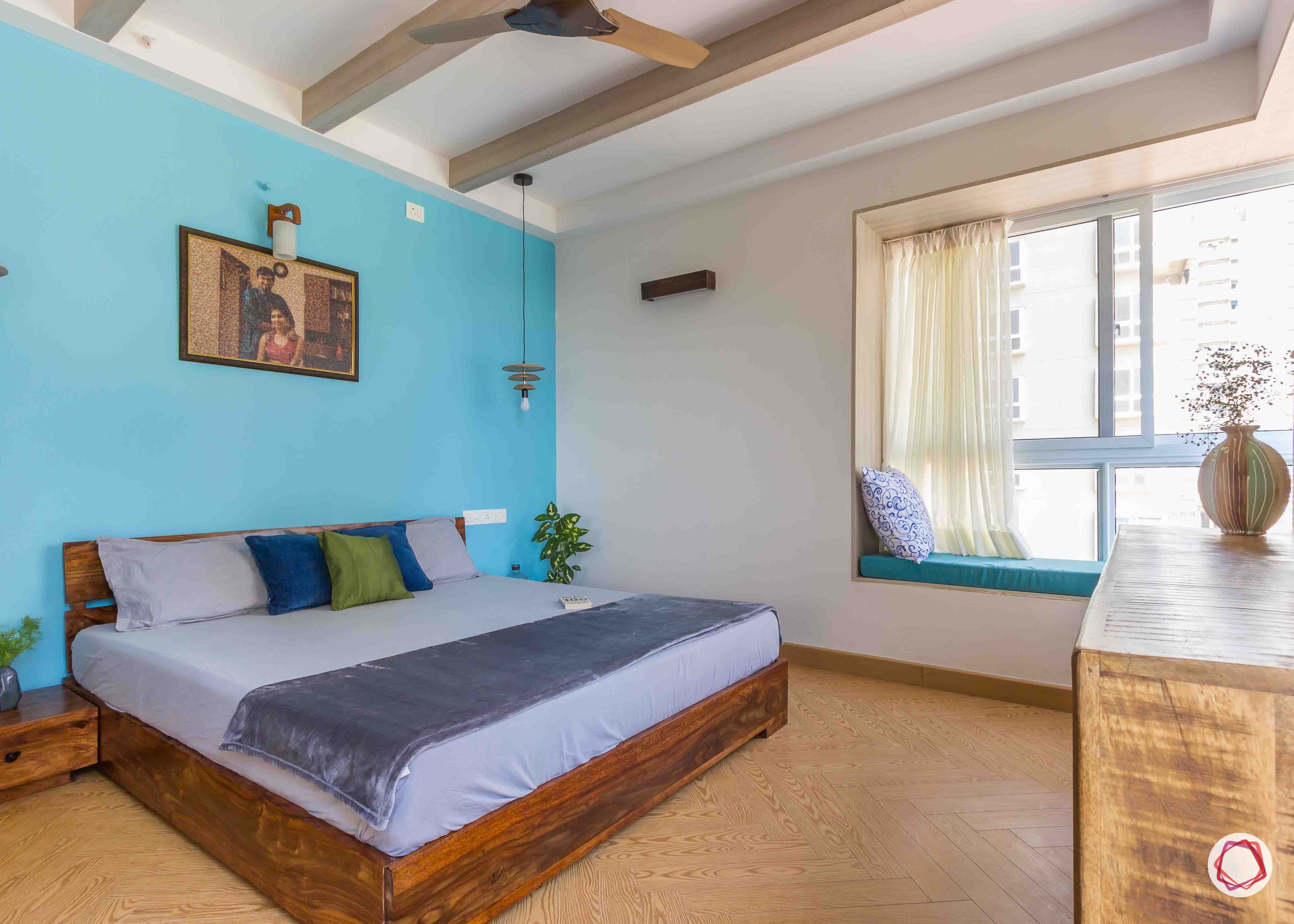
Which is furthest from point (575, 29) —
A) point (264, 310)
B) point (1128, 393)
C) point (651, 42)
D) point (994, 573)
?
point (1128, 393)

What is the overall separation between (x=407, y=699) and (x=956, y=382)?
338 cm

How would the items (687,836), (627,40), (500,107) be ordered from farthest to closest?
(500,107), (627,40), (687,836)

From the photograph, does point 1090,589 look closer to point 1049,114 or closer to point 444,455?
point 1049,114

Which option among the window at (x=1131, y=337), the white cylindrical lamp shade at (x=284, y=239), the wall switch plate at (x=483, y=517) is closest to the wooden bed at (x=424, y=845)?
the white cylindrical lamp shade at (x=284, y=239)

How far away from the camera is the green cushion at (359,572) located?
9.77 feet

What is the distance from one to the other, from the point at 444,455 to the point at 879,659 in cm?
279

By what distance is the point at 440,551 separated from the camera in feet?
12.1

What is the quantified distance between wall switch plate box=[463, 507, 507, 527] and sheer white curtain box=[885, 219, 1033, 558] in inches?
Answer: 98.5

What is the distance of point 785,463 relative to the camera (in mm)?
3986

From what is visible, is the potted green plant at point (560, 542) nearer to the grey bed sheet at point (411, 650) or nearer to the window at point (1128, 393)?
the grey bed sheet at point (411, 650)

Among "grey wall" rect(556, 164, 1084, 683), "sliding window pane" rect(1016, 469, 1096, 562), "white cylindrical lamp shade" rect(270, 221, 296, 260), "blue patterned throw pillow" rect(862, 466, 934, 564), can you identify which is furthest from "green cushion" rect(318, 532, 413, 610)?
"sliding window pane" rect(1016, 469, 1096, 562)

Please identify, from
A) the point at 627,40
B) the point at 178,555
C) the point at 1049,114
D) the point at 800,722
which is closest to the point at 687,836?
the point at 800,722

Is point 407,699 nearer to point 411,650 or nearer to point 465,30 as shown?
point 411,650

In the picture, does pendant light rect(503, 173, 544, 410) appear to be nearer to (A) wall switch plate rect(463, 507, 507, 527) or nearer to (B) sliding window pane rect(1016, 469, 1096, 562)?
(A) wall switch plate rect(463, 507, 507, 527)
